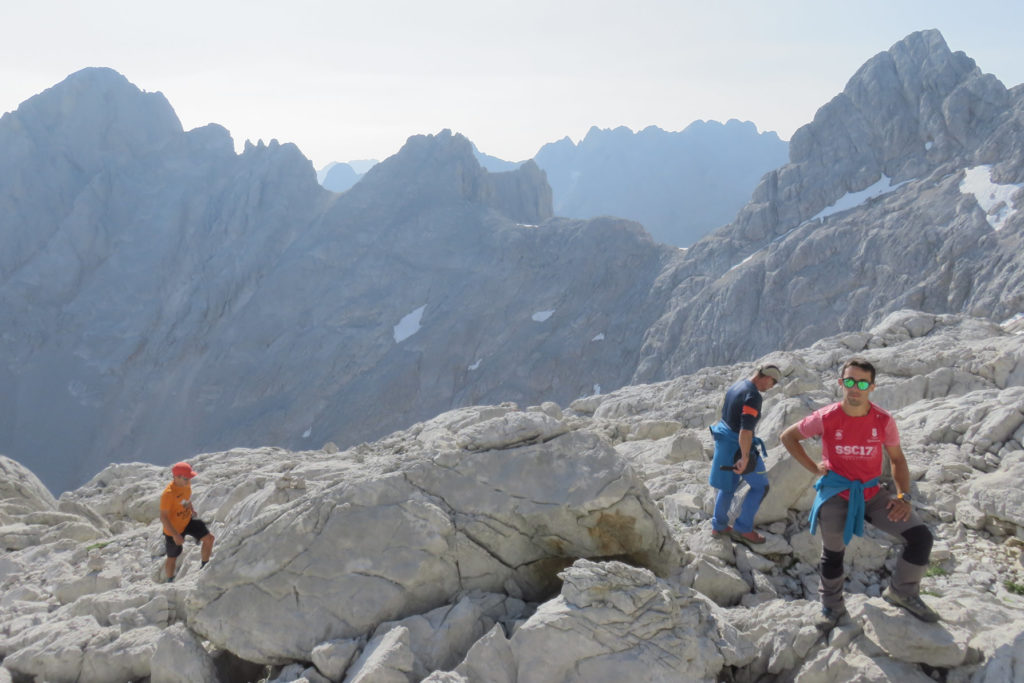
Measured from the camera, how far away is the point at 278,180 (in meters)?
89.6

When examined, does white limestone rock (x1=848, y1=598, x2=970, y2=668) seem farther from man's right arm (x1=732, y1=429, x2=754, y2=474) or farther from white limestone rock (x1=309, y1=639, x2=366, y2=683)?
white limestone rock (x1=309, y1=639, x2=366, y2=683)

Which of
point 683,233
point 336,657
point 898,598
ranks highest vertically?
point 683,233

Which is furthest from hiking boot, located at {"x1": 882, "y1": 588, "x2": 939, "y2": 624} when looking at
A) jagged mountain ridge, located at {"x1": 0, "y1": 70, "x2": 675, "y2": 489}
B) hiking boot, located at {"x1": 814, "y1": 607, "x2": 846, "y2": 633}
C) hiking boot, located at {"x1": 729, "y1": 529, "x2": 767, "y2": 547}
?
jagged mountain ridge, located at {"x1": 0, "y1": 70, "x2": 675, "y2": 489}

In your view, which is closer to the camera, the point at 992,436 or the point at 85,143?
the point at 992,436

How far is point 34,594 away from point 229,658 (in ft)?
16.7

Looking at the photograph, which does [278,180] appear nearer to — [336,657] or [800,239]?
[800,239]

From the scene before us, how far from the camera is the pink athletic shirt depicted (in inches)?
224

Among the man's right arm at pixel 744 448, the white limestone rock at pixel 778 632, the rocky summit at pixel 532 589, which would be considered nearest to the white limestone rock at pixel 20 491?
the rocky summit at pixel 532 589

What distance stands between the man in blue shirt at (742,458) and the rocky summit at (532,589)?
23 centimetres

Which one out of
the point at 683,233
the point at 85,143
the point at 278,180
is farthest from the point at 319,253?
the point at 683,233

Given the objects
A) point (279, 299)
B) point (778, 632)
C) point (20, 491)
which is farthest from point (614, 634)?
point (279, 299)

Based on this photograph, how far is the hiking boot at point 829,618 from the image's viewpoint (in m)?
5.75

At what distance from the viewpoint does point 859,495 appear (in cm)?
569

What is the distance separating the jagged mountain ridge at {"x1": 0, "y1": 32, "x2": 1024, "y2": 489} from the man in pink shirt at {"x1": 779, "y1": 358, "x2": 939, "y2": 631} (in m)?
54.0
